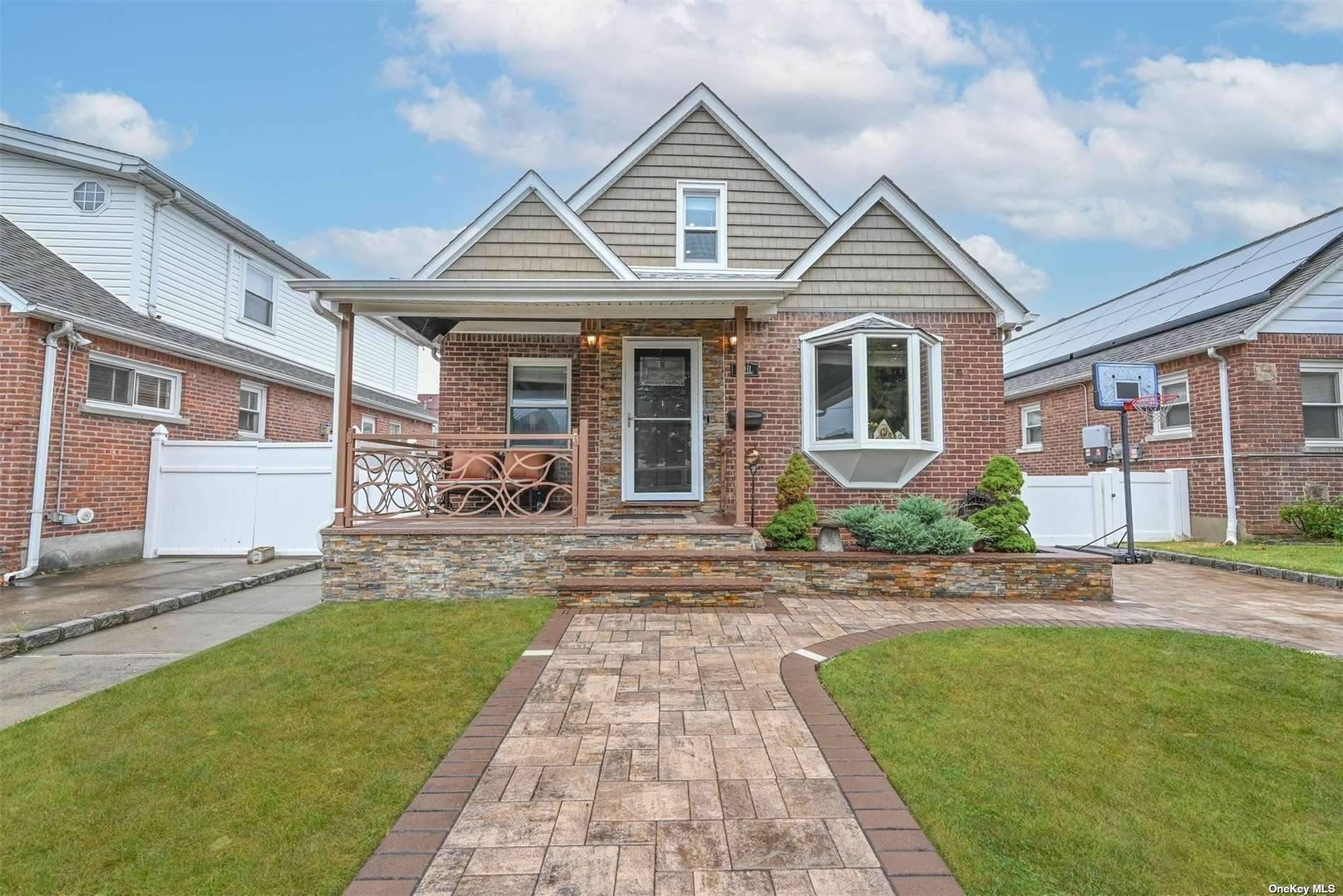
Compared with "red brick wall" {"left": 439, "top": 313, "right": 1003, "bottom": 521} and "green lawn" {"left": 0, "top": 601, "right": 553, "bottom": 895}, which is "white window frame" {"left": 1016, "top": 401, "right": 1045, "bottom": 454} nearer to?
"red brick wall" {"left": 439, "top": 313, "right": 1003, "bottom": 521}

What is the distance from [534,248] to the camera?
8797 mm

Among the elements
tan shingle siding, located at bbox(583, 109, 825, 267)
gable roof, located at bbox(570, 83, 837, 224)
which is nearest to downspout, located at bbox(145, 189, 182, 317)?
gable roof, located at bbox(570, 83, 837, 224)

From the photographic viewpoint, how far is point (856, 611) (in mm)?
5773

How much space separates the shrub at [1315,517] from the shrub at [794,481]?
923 centimetres

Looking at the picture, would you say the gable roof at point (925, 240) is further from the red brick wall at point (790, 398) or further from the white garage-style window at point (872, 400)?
the white garage-style window at point (872, 400)

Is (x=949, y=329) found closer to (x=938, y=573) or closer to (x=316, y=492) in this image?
(x=938, y=573)

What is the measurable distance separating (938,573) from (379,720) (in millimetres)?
5618

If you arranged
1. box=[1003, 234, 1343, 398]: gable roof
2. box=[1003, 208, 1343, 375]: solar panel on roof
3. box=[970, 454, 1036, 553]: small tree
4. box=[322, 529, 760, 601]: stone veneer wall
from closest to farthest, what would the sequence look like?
1. box=[322, 529, 760, 601]: stone veneer wall
2. box=[970, 454, 1036, 553]: small tree
3. box=[1003, 234, 1343, 398]: gable roof
4. box=[1003, 208, 1343, 375]: solar panel on roof

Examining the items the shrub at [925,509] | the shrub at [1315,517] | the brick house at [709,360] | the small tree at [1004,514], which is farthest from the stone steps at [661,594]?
the shrub at [1315,517]

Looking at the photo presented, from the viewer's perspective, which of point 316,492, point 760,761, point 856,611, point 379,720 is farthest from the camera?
point 316,492

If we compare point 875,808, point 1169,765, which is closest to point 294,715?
point 875,808

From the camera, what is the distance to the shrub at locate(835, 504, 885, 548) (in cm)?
694

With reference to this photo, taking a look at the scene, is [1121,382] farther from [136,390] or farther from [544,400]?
[136,390]

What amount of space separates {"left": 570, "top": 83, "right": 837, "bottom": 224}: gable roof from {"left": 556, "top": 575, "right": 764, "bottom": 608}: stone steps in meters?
6.38
